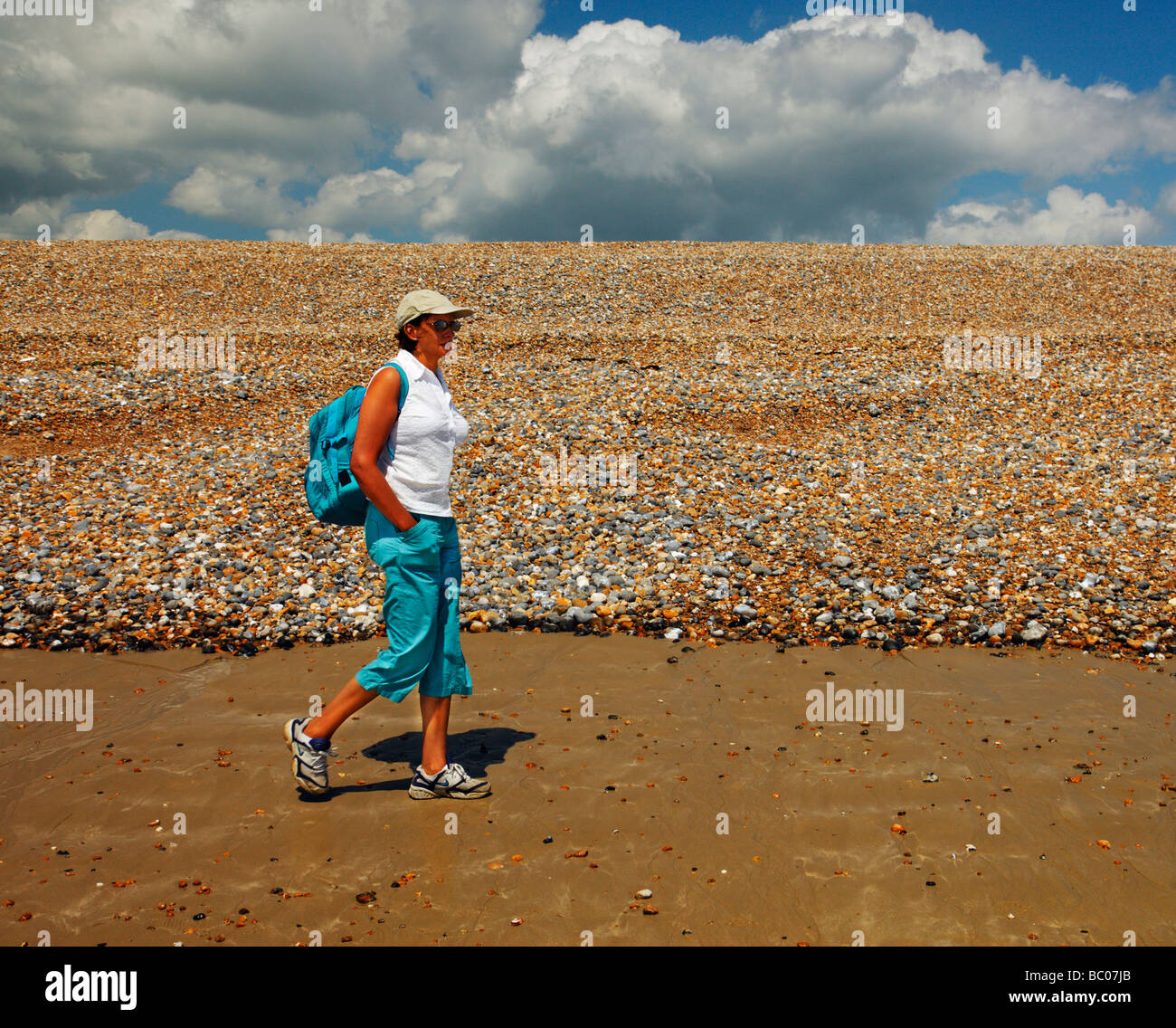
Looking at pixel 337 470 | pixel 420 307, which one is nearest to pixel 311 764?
pixel 337 470

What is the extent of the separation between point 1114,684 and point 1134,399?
10940 mm

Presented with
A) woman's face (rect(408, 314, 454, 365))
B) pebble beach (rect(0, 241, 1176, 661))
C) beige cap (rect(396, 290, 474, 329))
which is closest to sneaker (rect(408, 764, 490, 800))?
woman's face (rect(408, 314, 454, 365))

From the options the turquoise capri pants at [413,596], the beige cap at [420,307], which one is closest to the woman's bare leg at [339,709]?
the turquoise capri pants at [413,596]

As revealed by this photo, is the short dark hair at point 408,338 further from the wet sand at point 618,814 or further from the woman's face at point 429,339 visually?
the wet sand at point 618,814

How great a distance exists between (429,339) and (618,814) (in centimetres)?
323

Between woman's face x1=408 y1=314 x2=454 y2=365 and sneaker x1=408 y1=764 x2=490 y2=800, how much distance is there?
266 centimetres

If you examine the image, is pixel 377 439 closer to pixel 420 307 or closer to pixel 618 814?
pixel 420 307

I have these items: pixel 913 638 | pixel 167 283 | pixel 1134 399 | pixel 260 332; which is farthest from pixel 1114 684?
pixel 167 283

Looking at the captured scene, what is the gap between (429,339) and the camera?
4832 millimetres

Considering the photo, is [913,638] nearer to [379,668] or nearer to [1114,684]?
[1114,684]

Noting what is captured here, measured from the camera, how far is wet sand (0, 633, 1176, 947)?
12.8ft

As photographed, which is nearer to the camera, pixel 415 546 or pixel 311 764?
pixel 415 546

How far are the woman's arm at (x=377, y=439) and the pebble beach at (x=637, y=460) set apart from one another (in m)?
4.04
